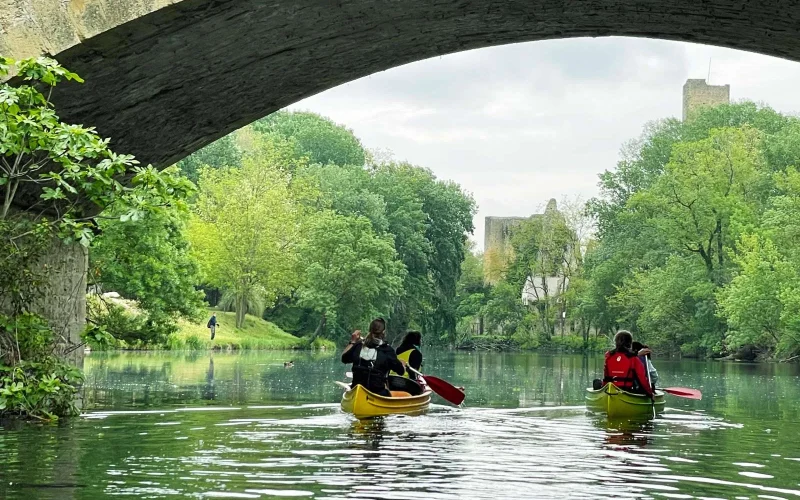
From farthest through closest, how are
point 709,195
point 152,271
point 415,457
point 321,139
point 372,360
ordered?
1. point 321,139
2. point 709,195
3. point 152,271
4. point 372,360
5. point 415,457

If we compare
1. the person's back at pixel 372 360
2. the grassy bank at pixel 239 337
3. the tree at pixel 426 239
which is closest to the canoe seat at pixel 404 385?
the person's back at pixel 372 360

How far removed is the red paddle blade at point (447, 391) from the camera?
20.0 m

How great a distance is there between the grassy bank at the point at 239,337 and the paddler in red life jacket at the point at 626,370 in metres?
29.6

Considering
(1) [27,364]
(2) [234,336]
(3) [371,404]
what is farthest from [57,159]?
(2) [234,336]

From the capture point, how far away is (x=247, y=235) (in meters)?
59.4

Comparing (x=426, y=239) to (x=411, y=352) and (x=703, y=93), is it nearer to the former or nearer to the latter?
(x=703, y=93)

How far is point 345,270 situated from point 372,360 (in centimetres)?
4369

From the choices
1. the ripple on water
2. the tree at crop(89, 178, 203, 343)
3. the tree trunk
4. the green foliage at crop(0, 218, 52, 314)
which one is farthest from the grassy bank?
the green foliage at crop(0, 218, 52, 314)

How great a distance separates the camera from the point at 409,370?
63.0 ft

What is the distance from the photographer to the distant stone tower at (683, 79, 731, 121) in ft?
300

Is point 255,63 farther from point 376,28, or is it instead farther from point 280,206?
point 280,206

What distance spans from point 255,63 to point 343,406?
805 centimetres

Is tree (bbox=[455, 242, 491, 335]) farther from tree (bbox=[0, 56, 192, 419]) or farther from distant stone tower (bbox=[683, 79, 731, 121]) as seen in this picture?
tree (bbox=[0, 56, 192, 419])

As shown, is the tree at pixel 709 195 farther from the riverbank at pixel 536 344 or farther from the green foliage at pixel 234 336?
the green foliage at pixel 234 336
